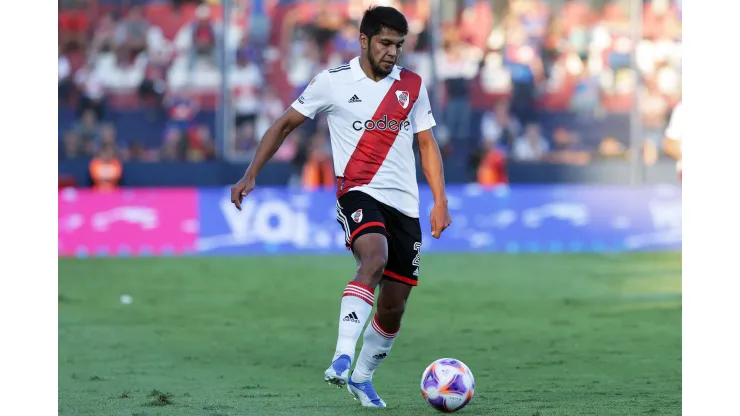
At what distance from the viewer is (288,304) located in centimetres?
1237

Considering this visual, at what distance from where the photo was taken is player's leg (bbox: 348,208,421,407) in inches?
259

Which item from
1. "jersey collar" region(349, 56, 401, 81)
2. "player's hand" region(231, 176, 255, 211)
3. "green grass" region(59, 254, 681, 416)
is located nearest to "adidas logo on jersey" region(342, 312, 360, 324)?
"green grass" region(59, 254, 681, 416)

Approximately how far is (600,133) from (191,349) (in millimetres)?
13384

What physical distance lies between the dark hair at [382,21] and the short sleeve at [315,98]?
1.22 feet

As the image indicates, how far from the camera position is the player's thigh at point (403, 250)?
21.6ft

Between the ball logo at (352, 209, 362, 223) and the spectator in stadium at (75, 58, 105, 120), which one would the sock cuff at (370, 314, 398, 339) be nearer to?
the ball logo at (352, 209, 362, 223)

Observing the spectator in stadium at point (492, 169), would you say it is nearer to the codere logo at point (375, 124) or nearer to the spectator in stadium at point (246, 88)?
the spectator in stadium at point (246, 88)

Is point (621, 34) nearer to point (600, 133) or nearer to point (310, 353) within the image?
point (600, 133)

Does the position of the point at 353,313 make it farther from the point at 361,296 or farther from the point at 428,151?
the point at 428,151

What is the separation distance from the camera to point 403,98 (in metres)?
6.66

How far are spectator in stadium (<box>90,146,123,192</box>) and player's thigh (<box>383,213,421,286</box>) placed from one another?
42.3 feet

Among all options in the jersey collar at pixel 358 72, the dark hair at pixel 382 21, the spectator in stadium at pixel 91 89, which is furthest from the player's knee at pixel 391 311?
the spectator in stadium at pixel 91 89

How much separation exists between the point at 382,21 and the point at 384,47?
0.14 meters
